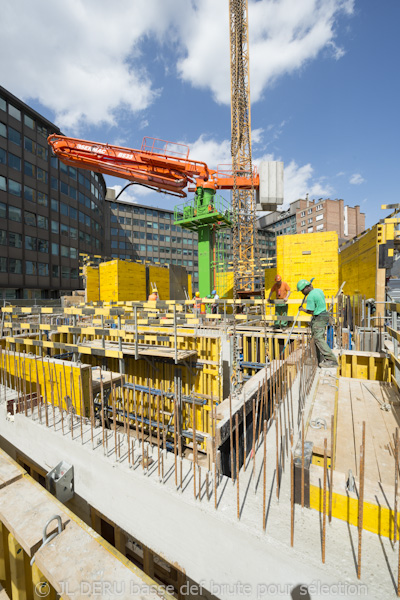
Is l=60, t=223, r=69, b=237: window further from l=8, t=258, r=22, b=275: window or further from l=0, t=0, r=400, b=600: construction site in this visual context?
l=0, t=0, r=400, b=600: construction site

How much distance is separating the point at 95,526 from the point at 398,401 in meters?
Answer: 6.16

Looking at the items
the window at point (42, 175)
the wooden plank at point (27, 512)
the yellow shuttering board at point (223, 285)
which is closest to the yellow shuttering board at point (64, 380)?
the wooden plank at point (27, 512)

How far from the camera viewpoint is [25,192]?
105 ft

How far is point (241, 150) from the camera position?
983 inches

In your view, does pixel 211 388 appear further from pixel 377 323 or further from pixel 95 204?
pixel 95 204

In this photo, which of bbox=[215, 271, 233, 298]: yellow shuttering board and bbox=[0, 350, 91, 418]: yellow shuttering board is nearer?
bbox=[0, 350, 91, 418]: yellow shuttering board

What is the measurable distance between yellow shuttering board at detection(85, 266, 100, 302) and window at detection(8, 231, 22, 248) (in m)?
16.3

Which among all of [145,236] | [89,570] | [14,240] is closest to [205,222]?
[89,570]

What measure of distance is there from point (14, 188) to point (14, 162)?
10.3 ft

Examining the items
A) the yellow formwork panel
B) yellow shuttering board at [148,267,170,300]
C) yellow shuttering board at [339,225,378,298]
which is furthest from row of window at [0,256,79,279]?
yellow shuttering board at [339,225,378,298]

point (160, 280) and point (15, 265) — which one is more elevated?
point (15, 265)

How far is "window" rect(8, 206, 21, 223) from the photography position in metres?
A: 30.2

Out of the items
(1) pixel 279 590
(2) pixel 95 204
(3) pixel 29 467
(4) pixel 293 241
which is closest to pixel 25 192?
(2) pixel 95 204

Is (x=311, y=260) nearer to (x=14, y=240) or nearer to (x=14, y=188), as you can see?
(x=14, y=240)
